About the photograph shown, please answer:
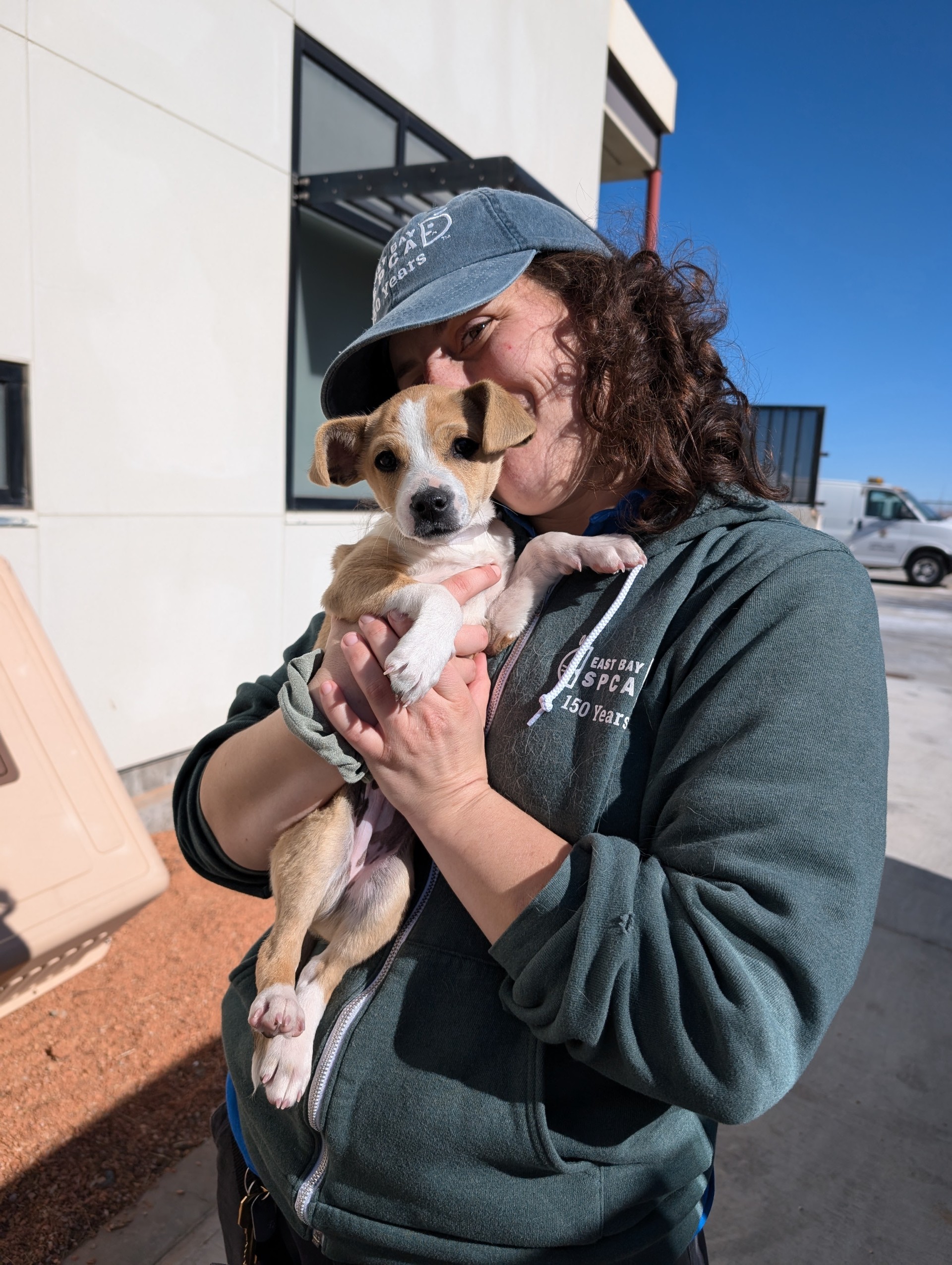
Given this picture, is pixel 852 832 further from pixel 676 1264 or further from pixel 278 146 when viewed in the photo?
pixel 278 146

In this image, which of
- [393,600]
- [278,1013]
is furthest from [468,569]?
[278,1013]

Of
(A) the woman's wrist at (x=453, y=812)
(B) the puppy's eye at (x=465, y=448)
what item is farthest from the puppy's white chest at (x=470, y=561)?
(A) the woman's wrist at (x=453, y=812)

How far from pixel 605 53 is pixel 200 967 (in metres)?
9.80

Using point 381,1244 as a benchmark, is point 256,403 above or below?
above

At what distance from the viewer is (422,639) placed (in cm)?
151

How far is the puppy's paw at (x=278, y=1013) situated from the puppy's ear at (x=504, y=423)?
1138 millimetres

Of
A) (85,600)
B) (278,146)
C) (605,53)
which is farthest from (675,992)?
(605,53)

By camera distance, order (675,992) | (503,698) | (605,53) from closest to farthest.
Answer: (675,992) < (503,698) < (605,53)

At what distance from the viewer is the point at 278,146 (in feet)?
16.5

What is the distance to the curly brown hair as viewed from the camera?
1.50m

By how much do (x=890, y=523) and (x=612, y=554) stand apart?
2132 centimetres

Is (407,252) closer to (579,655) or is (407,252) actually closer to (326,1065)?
(579,655)

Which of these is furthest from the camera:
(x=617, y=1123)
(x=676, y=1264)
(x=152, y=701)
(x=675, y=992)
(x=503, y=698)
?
(x=152, y=701)

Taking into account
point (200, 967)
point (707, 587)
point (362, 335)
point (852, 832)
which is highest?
point (362, 335)
